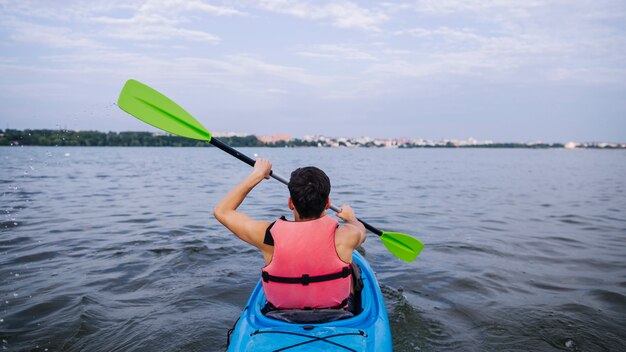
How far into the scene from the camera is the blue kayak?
246 cm

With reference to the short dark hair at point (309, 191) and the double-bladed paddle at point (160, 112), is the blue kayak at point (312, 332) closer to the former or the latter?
the short dark hair at point (309, 191)

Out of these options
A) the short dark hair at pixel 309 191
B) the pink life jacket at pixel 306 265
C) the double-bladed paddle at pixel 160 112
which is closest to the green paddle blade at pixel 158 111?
the double-bladed paddle at pixel 160 112

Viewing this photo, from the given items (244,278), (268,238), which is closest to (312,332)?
(268,238)

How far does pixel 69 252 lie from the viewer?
673cm

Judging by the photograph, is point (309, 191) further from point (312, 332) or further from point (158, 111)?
point (158, 111)

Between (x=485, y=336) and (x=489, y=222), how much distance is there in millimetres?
6522

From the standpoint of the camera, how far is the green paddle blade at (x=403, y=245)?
507 cm

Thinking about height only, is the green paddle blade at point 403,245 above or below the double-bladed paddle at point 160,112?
below

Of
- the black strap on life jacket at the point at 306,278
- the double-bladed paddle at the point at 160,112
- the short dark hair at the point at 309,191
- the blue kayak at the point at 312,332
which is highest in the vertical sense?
the double-bladed paddle at the point at 160,112

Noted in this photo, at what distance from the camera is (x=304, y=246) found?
8.25 ft

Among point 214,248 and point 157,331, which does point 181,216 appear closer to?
point 214,248

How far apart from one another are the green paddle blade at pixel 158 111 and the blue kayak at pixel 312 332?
2152 millimetres

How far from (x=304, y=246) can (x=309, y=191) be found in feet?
1.16

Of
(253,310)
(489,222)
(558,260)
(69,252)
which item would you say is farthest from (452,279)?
(69,252)
